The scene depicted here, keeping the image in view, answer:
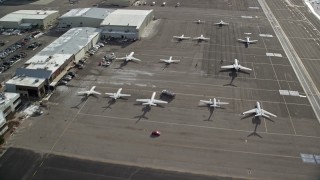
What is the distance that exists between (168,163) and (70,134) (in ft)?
73.6

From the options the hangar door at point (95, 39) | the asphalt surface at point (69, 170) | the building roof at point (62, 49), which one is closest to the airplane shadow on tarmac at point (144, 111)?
the asphalt surface at point (69, 170)

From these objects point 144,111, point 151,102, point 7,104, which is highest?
point 7,104

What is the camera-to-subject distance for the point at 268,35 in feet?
422

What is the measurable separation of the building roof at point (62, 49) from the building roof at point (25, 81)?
4301mm

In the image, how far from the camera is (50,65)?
9262 centimetres

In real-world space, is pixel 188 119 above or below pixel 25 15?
below

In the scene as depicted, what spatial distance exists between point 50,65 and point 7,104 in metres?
19.3

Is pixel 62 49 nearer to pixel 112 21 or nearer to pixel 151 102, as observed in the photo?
pixel 112 21

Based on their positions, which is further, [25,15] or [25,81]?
[25,15]

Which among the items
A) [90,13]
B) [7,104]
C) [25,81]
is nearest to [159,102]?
[25,81]

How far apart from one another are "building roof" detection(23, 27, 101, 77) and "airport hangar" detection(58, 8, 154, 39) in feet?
17.5

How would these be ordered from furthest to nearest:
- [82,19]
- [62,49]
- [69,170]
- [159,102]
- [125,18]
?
1. [82,19]
2. [125,18]
3. [62,49]
4. [159,102]
5. [69,170]

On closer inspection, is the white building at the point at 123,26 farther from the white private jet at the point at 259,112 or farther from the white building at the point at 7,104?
the white private jet at the point at 259,112

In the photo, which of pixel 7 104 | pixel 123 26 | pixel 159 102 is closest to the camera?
pixel 7 104
